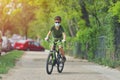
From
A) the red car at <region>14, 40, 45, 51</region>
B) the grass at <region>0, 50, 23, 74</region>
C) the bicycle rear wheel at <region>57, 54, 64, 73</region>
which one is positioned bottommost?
the red car at <region>14, 40, 45, 51</region>

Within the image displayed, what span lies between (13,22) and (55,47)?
7297 centimetres

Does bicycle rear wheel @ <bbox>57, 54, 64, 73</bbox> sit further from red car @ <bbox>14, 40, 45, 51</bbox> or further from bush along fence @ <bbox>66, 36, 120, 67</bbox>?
red car @ <bbox>14, 40, 45, 51</bbox>

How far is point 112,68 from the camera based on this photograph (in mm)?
20156

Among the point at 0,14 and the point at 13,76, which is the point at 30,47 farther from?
the point at 13,76

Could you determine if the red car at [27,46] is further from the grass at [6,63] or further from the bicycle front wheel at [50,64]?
the bicycle front wheel at [50,64]

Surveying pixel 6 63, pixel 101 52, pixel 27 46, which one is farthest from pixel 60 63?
pixel 27 46

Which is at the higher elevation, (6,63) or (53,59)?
(53,59)

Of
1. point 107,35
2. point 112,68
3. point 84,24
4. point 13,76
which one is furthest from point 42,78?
point 84,24

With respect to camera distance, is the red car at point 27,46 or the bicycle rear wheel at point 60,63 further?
the red car at point 27,46

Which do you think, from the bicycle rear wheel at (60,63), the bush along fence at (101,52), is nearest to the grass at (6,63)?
the bicycle rear wheel at (60,63)

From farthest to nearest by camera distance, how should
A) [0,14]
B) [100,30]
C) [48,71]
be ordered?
[0,14]
[100,30]
[48,71]

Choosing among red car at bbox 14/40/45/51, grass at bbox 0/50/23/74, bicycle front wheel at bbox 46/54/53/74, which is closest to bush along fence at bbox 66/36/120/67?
grass at bbox 0/50/23/74

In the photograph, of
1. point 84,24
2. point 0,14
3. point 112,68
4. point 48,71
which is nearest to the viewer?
point 48,71

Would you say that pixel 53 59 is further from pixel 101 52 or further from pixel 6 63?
pixel 101 52
